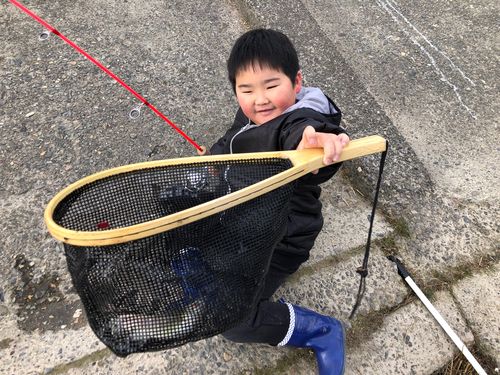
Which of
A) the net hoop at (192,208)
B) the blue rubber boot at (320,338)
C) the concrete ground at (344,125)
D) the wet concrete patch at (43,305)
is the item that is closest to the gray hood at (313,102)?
the net hoop at (192,208)

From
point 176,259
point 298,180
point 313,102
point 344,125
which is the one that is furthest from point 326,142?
point 344,125

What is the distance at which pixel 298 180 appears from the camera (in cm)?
143

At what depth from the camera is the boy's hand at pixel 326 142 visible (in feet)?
3.61

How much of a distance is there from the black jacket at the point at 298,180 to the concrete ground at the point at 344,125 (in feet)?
1.04

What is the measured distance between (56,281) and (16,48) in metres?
2.06

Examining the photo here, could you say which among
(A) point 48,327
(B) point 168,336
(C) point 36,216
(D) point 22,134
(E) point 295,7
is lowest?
(A) point 48,327

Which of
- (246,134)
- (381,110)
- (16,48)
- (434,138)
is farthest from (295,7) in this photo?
(16,48)

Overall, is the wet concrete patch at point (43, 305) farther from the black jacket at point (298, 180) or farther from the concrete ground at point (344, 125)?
the black jacket at point (298, 180)

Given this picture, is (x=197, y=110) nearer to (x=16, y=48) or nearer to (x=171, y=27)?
(x=171, y=27)

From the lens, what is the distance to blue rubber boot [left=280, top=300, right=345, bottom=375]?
1.54 m

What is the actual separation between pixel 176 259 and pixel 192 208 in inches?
10.4

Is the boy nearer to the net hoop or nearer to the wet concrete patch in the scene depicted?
the net hoop

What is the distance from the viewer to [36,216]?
77.8 inches

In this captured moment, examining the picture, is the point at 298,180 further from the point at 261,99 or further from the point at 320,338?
the point at 320,338
